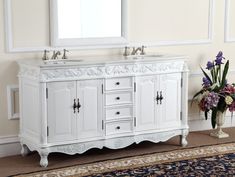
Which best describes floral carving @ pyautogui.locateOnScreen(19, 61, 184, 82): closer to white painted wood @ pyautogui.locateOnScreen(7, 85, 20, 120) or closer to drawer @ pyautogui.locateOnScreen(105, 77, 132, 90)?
drawer @ pyautogui.locateOnScreen(105, 77, 132, 90)

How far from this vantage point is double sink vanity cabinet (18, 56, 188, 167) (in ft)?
13.9

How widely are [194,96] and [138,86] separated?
1.02 metres

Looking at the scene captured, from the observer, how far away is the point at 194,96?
5.41 metres

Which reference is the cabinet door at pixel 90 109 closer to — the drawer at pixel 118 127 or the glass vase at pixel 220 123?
the drawer at pixel 118 127

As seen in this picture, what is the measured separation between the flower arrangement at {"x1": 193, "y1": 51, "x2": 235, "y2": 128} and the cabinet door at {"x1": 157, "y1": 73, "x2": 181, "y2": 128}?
442 millimetres

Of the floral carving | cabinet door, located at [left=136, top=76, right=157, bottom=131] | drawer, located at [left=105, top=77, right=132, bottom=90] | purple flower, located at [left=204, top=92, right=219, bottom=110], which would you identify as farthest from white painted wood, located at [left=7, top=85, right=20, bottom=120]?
purple flower, located at [left=204, top=92, right=219, bottom=110]

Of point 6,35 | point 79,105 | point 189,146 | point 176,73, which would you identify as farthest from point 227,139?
point 6,35

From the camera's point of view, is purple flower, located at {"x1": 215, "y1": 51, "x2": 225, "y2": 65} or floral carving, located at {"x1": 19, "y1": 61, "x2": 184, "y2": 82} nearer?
floral carving, located at {"x1": 19, "y1": 61, "x2": 184, "y2": 82}

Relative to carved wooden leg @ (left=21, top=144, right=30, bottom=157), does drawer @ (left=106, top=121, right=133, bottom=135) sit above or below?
above

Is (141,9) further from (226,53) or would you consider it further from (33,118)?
(33,118)

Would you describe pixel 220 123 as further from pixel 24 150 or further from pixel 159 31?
pixel 24 150

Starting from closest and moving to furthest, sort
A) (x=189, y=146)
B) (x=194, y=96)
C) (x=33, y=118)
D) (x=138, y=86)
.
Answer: (x=33, y=118) < (x=138, y=86) < (x=189, y=146) < (x=194, y=96)

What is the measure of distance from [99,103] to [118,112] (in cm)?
22

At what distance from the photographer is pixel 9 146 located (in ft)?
15.1
